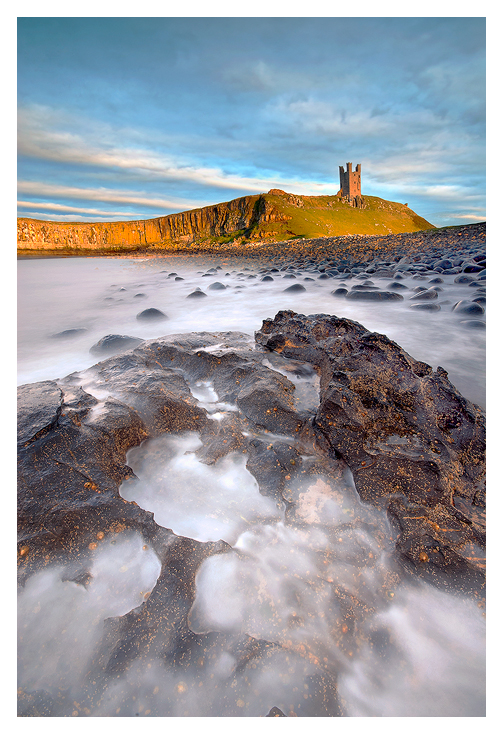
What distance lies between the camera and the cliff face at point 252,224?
74.9m

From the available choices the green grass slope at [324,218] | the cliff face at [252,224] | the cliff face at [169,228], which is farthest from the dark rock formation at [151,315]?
the cliff face at [169,228]

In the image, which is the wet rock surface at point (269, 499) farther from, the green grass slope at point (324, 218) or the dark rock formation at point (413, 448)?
the green grass slope at point (324, 218)

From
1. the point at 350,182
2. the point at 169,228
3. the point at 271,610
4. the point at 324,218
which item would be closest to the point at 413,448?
the point at 271,610

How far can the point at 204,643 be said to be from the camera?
3.13ft

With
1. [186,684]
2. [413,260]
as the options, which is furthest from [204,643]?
[413,260]

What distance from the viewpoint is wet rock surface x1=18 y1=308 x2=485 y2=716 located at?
36.0 inches

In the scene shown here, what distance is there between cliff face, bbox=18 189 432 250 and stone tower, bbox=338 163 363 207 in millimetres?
2732

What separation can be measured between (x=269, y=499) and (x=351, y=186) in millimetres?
116634

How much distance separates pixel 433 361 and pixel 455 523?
1.85 metres

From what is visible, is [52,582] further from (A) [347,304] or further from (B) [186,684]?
(A) [347,304]

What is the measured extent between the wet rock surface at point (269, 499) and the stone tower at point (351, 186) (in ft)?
372

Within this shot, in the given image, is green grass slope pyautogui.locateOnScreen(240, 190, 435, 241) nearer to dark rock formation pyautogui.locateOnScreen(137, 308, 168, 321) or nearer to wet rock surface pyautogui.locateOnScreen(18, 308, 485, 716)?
dark rock formation pyautogui.locateOnScreen(137, 308, 168, 321)

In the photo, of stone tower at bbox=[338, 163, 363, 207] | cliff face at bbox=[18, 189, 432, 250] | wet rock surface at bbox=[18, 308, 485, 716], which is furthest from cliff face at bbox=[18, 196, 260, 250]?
wet rock surface at bbox=[18, 308, 485, 716]
